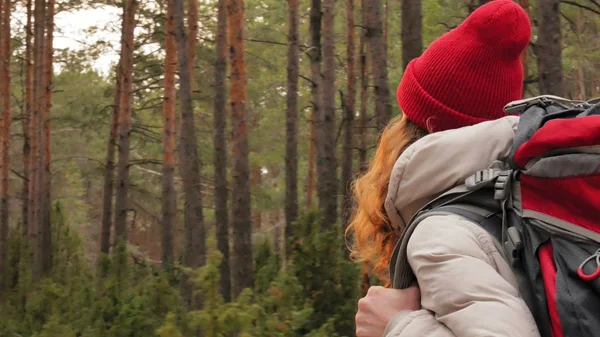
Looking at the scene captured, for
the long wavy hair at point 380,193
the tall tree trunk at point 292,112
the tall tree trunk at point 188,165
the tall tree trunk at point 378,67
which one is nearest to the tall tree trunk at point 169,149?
the tall tree trunk at point 188,165

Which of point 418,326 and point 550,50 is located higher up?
point 550,50

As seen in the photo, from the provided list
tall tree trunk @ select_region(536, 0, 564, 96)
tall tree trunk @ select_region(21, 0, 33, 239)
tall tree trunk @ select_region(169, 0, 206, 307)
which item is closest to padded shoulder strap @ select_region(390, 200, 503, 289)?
tall tree trunk @ select_region(536, 0, 564, 96)

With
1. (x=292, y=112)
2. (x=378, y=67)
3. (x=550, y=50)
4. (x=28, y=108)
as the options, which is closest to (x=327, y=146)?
(x=292, y=112)

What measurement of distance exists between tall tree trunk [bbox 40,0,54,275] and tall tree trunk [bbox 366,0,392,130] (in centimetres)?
1090

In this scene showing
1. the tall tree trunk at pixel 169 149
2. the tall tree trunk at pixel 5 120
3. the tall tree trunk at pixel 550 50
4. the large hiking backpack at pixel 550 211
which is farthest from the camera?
the tall tree trunk at pixel 5 120

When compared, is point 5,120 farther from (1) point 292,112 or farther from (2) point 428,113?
(2) point 428,113

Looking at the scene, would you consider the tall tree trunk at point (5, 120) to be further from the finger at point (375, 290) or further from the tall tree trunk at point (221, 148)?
the finger at point (375, 290)

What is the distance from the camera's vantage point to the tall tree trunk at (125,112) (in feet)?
52.9

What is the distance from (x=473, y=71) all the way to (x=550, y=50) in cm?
403

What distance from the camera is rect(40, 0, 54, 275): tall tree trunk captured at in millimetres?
17312

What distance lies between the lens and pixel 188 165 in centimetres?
1339

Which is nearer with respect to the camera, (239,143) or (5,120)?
(239,143)

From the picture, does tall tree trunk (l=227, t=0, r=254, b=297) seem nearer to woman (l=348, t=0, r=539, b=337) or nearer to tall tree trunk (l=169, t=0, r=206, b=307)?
tall tree trunk (l=169, t=0, r=206, b=307)

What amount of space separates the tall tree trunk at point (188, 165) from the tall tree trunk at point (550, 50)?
26.0 feet
